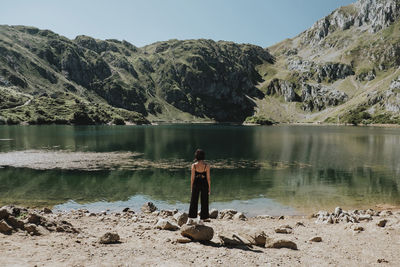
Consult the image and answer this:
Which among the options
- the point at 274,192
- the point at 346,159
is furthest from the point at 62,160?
the point at 346,159

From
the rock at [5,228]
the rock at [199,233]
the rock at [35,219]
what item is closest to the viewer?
the rock at [5,228]

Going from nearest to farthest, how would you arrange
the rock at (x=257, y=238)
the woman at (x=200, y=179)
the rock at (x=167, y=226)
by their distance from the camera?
the rock at (x=257, y=238) → the woman at (x=200, y=179) → the rock at (x=167, y=226)

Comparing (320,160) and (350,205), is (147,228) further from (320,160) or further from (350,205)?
(320,160)

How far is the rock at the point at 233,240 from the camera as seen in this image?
1622 centimetres

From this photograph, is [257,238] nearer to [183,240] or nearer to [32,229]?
[183,240]

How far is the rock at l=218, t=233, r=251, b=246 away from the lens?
53.2 feet

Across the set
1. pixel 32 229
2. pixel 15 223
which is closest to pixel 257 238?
pixel 32 229

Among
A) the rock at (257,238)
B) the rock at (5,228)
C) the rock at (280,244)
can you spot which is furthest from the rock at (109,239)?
the rock at (280,244)

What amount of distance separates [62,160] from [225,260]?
208 ft

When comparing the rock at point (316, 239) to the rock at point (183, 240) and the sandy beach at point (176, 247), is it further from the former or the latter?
the rock at point (183, 240)

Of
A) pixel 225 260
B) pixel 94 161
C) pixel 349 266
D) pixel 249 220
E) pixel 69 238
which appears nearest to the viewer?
pixel 225 260

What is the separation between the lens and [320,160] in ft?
247

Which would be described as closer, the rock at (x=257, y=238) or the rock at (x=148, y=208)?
the rock at (x=257, y=238)

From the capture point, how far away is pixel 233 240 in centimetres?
1628
